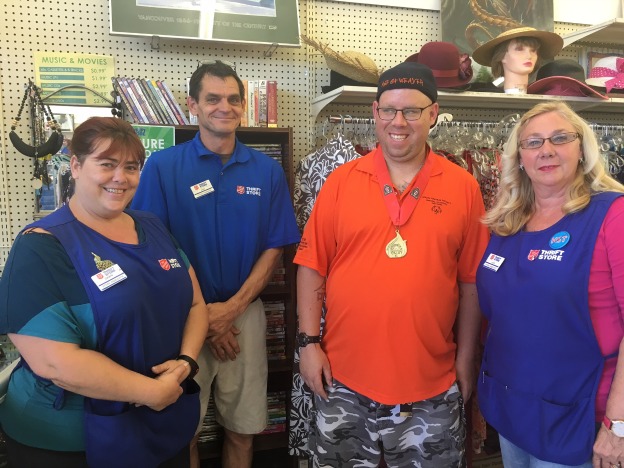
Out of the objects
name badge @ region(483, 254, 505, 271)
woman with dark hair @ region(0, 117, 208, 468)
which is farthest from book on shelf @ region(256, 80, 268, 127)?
name badge @ region(483, 254, 505, 271)

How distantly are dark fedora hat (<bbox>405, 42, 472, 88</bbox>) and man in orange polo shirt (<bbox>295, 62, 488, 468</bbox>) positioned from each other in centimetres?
93

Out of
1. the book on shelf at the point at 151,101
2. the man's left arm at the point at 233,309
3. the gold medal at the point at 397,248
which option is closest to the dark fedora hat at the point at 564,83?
the gold medal at the point at 397,248

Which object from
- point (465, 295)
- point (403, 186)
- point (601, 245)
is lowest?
point (465, 295)

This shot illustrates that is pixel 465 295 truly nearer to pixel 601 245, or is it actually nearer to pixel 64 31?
pixel 601 245

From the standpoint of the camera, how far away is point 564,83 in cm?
287

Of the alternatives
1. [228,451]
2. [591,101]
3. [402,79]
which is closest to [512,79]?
[591,101]

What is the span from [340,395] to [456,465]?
49cm

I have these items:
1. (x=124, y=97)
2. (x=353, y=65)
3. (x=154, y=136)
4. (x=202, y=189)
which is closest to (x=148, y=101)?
(x=124, y=97)

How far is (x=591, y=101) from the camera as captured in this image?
2900mm

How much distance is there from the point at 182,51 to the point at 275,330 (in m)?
1.70

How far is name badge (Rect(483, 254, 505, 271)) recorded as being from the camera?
162cm

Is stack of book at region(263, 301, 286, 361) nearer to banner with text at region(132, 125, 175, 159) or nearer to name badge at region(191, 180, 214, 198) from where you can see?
name badge at region(191, 180, 214, 198)

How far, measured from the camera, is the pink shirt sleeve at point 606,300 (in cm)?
139

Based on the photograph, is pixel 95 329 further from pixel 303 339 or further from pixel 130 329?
pixel 303 339
